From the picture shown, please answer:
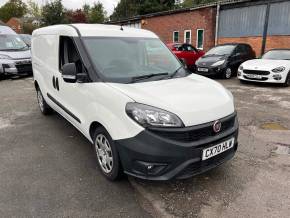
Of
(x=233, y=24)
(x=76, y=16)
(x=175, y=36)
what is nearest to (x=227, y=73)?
(x=233, y=24)

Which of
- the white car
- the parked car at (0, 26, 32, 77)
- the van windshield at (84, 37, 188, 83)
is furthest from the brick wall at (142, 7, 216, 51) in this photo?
the van windshield at (84, 37, 188, 83)

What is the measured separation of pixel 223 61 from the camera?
11.0 m

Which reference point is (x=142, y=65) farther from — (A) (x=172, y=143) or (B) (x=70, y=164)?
(B) (x=70, y=164)

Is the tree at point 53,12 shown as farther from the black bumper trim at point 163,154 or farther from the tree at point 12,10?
the black bumper trim at point 163,154

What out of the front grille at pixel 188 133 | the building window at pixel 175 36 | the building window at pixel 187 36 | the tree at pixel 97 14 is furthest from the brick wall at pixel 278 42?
the tree at pixel 97 14

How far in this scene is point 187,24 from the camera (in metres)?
21.6

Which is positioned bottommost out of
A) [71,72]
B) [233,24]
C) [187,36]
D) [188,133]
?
[188,133]

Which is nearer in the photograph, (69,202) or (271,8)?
(69,202)

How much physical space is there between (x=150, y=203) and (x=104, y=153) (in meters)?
0.84

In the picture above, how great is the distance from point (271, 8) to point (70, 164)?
16.4 m

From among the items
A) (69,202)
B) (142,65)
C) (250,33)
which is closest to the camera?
(69,202)

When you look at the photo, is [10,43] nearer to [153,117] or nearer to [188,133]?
[153,117]

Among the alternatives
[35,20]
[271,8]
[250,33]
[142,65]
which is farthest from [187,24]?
[35,20]

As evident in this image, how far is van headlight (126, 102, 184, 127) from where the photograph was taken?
2.69 m
